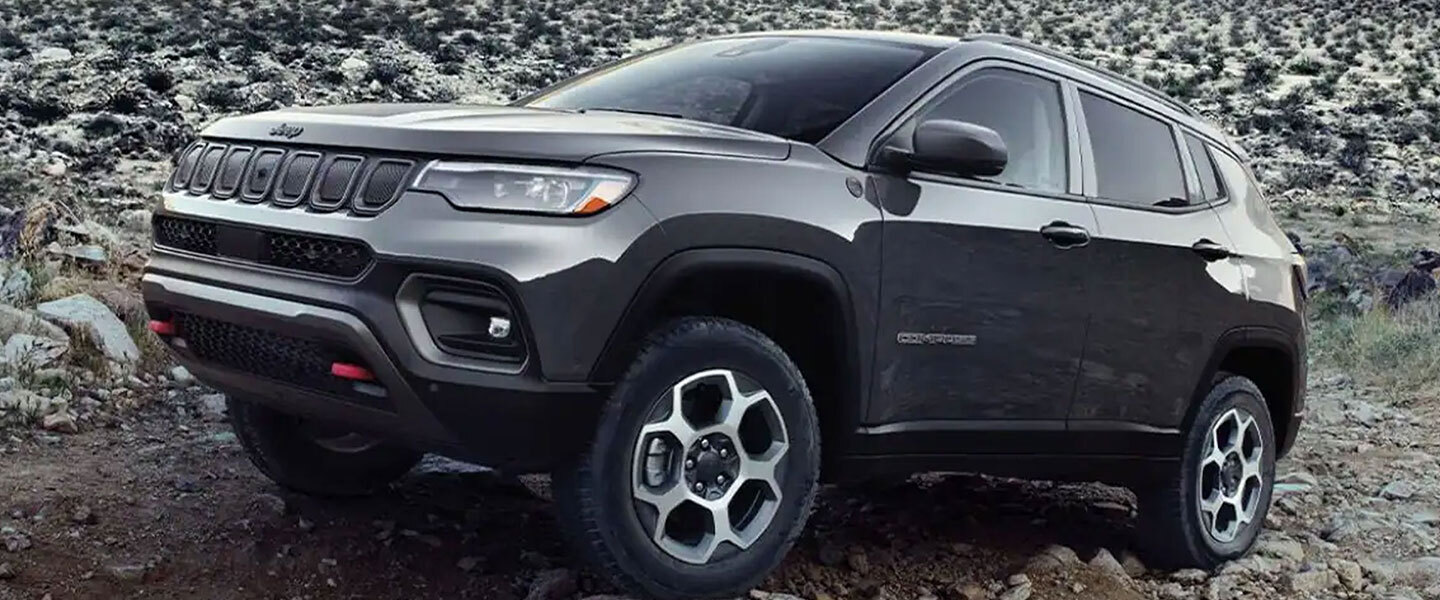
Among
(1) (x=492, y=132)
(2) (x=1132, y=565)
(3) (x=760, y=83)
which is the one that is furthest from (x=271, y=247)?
(2) (x=1132, y=565)

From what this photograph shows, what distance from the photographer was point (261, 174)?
4.14m

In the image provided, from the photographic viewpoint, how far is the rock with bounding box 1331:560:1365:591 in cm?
566

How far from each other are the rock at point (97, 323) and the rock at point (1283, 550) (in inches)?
181

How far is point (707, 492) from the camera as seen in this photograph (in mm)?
4062

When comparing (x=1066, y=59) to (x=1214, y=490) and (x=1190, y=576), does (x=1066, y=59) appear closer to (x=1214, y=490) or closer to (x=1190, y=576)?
(x=1214, y=490)

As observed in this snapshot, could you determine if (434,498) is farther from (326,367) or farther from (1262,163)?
(1262,163)

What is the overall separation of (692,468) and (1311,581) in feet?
8.95

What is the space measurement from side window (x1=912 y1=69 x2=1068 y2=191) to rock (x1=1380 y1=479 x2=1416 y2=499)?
3.03 metres

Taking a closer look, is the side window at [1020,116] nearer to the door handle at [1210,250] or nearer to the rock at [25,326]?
the door handle at [1210,250]

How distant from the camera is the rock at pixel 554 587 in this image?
4312 millimetres

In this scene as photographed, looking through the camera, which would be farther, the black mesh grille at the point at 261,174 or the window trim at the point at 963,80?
the window trim at the point at 963,80

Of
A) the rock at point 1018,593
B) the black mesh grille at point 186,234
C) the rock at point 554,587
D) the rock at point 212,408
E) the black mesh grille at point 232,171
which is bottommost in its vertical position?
the rock at point 212,408

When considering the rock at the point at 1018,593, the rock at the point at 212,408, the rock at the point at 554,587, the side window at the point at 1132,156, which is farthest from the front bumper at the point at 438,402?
the rock at the point at 212,408

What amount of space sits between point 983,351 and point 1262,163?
19480mm
